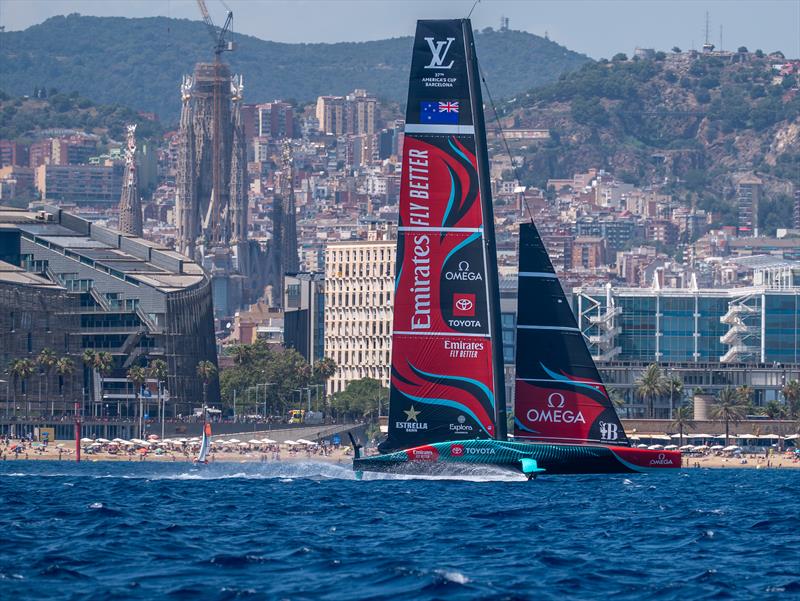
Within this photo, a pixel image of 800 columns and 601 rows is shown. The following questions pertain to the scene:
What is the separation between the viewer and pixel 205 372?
17425 cm

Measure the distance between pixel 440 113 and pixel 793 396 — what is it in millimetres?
99702

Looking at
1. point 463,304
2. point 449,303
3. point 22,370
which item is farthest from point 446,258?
point 22,370

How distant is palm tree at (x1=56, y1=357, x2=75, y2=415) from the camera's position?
15825 centimetres

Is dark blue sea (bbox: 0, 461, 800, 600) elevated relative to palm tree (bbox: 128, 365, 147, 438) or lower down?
elevated

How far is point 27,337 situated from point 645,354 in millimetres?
52109

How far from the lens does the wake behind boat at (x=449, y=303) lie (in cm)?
6144

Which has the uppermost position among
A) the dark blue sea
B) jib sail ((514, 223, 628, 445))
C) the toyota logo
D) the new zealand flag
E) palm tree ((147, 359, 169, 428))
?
the new zealand flag

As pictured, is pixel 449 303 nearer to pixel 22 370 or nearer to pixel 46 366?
pixel 22 370

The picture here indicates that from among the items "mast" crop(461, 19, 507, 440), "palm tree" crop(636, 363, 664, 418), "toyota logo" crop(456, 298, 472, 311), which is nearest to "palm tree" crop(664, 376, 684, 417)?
"palm tree" crop(636, 363, 664, 418)

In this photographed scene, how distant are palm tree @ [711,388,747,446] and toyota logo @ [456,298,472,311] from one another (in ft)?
297

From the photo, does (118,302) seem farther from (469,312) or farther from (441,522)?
(441,522)

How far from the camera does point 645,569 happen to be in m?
41.5

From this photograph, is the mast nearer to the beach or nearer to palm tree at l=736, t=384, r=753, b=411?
the beach

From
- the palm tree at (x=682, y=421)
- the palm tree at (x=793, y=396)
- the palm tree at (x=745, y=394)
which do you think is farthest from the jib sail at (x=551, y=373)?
the palm tree at (x=745, y=394)
